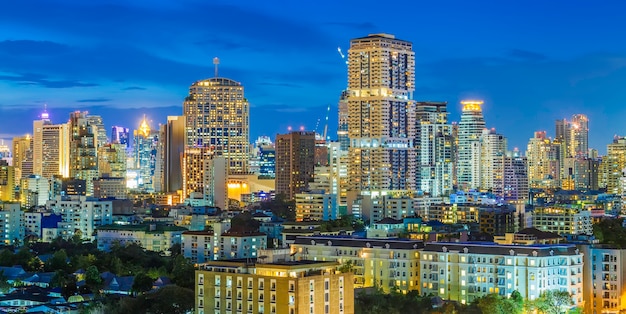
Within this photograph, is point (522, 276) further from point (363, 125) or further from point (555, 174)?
point (555, 174)

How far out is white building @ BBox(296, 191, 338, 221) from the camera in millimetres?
55188

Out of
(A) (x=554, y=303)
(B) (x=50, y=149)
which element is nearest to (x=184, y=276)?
(A) (x=554, y=303)

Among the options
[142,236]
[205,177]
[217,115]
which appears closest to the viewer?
[142,236]

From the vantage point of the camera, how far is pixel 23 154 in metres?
90.9

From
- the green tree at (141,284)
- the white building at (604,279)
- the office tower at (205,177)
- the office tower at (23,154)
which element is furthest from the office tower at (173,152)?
the white building at (604,279)

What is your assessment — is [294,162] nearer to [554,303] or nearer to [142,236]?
[142,236]

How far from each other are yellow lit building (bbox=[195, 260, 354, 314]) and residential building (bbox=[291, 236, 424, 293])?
718 centimetres

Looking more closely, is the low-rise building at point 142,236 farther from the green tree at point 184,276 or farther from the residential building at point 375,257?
the residential building at point 375,257

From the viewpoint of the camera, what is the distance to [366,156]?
205 feet

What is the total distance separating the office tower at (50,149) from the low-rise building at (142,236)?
37165 millimetres

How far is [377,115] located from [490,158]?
23.6m

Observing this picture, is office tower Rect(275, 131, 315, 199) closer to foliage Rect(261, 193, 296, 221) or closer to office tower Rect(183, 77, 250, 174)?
foliage Rect(261, 193, 296, 221)

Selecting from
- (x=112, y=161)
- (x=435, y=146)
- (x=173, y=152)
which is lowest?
(x=112, y=161)

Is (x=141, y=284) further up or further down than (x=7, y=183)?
further down
